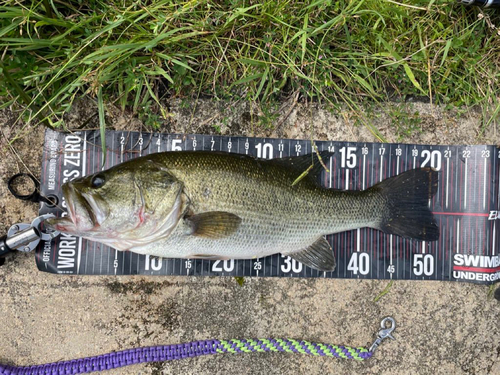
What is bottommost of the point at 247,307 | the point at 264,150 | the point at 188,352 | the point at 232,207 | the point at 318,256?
the point at 188,352

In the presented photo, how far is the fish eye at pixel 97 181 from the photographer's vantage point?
84.2 inches

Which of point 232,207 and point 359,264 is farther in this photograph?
point 359,264

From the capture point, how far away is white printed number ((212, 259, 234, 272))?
2713 mm

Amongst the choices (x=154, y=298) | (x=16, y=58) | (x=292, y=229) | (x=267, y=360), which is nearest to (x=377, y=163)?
(x=292, y=229)

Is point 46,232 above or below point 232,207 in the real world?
below

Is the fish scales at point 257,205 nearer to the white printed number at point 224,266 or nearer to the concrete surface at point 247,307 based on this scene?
the white printed number at point 224,266

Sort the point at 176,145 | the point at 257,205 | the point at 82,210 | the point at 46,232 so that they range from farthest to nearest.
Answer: the point at 176,145, the point at 46,232, the point at 257,205, the point at 82,210

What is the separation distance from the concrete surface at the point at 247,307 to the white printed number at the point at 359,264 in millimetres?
103

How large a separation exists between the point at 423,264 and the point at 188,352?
191cm

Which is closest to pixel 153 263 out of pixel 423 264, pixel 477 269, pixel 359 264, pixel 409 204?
pixel 359 264

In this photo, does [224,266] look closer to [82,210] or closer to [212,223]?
[212,223]

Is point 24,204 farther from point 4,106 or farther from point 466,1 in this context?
point 466,1

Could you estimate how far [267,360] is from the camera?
8.99 feet

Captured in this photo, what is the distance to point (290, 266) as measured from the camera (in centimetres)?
274
